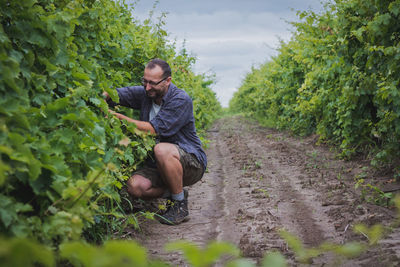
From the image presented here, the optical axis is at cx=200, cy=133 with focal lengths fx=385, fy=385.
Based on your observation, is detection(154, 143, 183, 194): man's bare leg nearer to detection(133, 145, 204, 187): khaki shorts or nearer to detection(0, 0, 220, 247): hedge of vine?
detection(133, 145, 204, 187): khaki shorts

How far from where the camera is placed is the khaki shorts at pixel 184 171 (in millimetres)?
4281

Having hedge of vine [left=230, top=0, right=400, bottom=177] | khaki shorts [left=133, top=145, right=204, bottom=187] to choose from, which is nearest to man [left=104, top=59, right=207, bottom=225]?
khaki shorts [left=133, top=145, right=204, bottom=187]

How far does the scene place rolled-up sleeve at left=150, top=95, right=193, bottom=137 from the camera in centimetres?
416

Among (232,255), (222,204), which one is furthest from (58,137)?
(222,204)

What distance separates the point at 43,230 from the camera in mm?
1887

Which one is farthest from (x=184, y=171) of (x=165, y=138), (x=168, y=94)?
(x=168, y=94)

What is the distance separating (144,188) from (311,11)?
221 inches

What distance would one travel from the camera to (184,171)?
4.38 m

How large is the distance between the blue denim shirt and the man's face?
0.41ft

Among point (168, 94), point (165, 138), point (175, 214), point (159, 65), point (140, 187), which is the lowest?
point (175, 214)

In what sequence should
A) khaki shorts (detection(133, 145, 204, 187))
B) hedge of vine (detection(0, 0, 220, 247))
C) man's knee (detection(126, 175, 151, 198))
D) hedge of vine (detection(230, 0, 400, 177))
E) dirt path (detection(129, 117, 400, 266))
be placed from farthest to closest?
1. hedge of vine (detection(230, 0, 400, 177))
2. khaki shorts (detection(133, 145, 204, 187))
3. man's knee (detection(126, 175, 151, 198))
4. dirt path (detection(129, 117, 400, 266))
5. hedge of vine (detection(0, 0, 220, 247))

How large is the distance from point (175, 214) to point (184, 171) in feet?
1.62

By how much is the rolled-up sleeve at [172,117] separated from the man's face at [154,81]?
19 cm

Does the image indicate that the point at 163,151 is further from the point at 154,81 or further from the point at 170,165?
the point at 154,81
